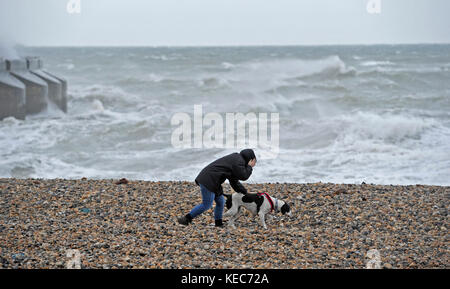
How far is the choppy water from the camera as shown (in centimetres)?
1117

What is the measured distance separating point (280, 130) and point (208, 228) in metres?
10.4

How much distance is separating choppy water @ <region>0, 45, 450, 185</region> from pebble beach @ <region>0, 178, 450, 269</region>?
8.38 feet

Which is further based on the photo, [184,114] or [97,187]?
[184,114]

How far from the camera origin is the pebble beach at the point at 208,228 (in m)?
5.10

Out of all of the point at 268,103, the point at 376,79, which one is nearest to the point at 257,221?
the point at 268,103

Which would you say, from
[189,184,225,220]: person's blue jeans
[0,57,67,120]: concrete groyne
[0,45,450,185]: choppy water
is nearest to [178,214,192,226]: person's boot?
[189,184,225,220]: person's blue jeans

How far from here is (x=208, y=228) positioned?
610 cm

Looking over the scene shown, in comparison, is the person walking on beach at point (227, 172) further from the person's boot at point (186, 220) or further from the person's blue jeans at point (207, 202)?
the person's boot at point (186, 220)

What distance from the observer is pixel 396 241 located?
580 cm

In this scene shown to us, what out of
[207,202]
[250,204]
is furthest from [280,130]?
[207,202]

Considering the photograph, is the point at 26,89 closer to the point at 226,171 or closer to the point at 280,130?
the point at 280,130

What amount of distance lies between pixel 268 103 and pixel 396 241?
56.5 feet

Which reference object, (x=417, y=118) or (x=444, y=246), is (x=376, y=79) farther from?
(x=444, y=246)

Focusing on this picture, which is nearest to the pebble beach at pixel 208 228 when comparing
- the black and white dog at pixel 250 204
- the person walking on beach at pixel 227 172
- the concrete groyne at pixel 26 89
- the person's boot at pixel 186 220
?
the person's boot at pixel 186 220
